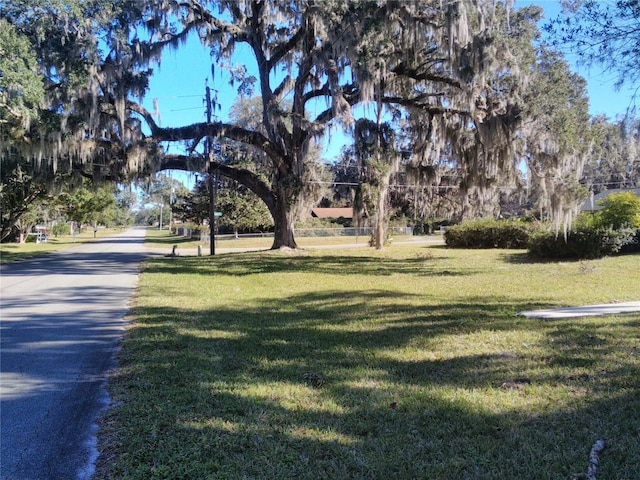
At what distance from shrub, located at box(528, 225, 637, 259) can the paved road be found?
13714 mm

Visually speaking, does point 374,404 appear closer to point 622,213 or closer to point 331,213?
point 622,213

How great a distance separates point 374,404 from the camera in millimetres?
4012

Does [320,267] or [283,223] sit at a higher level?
[283,223]

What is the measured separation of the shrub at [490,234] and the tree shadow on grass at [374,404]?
1743 cm

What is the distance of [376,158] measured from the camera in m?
17.1

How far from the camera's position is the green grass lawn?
311 centimetres

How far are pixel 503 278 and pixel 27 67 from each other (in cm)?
1484

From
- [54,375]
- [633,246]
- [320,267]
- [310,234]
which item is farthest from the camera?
[310,234]

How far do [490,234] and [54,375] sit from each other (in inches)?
881

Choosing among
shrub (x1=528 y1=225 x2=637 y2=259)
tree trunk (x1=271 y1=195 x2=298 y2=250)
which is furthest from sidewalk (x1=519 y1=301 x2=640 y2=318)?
tree trunk (x1=271 y1=195 x2=298 y2=250)

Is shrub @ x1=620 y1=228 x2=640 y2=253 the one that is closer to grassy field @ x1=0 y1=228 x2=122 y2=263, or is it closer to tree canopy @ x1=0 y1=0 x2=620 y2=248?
tree canopy @ x1=0 y1=0 x2=620 y2=248

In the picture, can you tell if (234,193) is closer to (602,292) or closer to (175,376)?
(602,292)

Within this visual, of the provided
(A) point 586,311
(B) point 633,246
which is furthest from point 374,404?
(B) point 633,246

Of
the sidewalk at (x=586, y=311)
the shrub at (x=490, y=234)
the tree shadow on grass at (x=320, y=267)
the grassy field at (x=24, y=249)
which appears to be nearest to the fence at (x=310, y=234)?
the grassy field at (x=24, y=249)
